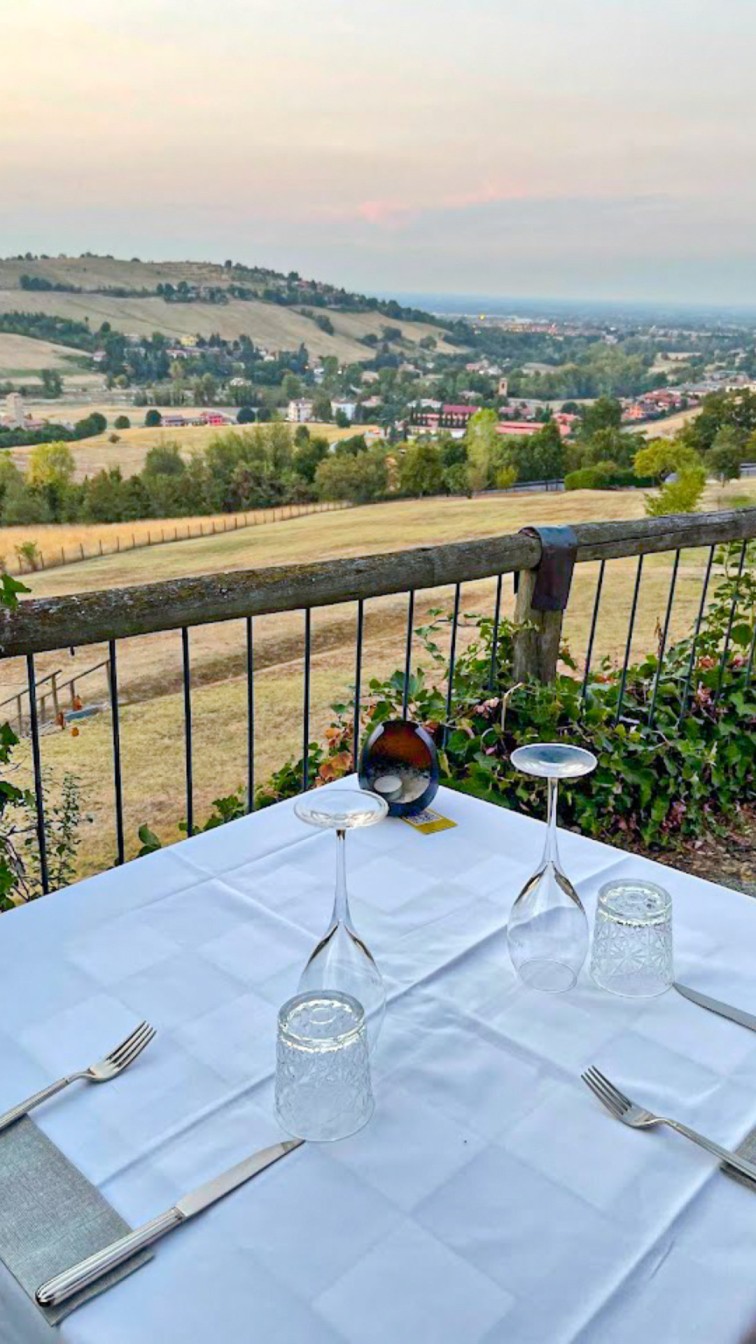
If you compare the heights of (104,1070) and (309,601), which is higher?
(309,601)

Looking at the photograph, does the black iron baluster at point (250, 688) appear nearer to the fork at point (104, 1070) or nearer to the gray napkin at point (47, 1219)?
the fork at point (104, 1070)

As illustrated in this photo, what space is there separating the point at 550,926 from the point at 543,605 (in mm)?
1449

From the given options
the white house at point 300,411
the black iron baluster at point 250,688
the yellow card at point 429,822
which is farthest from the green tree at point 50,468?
the yellow card at point 429,822

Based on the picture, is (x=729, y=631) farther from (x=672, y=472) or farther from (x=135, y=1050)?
(x=672, y=472)

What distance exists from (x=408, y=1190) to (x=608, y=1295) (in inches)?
5.5

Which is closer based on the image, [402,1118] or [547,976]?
[402,1118]

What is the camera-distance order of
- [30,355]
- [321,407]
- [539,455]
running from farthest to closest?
1. [30,355]
2. [321,407]
3. [539,455]

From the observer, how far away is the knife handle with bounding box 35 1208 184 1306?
524 mm

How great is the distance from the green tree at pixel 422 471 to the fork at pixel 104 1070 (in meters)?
16.8

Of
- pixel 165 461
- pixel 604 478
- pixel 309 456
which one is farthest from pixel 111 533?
pixel 604 478

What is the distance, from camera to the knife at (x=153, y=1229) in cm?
53

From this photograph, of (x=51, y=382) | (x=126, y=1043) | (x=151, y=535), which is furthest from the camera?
(x=51, y=382)

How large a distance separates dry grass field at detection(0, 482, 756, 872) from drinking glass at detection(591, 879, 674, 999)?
3.98 metres

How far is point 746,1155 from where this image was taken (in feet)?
2.15
